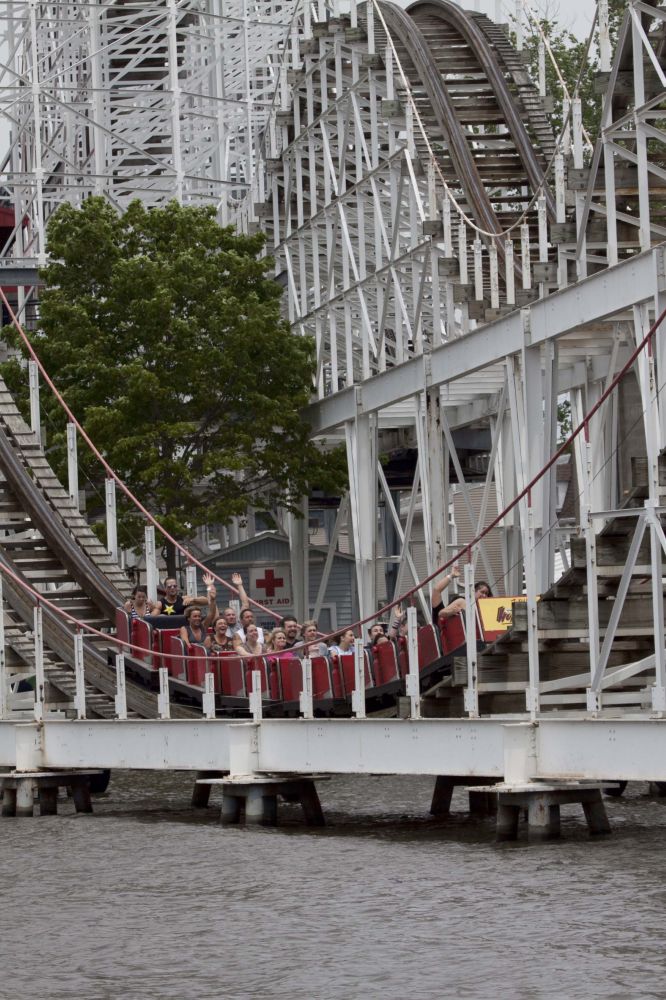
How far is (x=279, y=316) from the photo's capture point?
146 feet

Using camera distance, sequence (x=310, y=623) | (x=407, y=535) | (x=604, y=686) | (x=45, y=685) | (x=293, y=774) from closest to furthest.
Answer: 1. (x=604, y=686)
2. (x=293, y=774)
3. (x=310, y=623)
4. (x=45, y=685)
5. (x=407, y=535)

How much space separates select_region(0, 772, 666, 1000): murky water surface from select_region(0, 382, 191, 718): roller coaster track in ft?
14.9

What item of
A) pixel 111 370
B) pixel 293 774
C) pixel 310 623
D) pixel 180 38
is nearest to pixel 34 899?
pixel 293 774

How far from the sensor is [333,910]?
56.0ft

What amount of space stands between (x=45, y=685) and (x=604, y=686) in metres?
10.7

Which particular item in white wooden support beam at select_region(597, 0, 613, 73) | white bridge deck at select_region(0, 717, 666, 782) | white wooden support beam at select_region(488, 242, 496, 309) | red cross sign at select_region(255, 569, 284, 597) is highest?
white wooden support beam at select_region(597, 0, 613, 73)

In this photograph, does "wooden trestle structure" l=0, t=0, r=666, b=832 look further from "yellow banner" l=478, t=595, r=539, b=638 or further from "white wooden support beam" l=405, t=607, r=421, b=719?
"yellow banner" l=478, t=595, r=539, b=638

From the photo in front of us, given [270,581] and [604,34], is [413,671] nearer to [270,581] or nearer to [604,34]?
[604,34]

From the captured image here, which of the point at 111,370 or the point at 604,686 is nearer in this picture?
the point at 604,686

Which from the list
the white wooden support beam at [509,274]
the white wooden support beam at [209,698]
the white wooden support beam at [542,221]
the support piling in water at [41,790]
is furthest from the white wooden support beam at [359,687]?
the white wooden support beam at [509,274]

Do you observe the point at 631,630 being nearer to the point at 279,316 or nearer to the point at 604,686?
the point at 604,686

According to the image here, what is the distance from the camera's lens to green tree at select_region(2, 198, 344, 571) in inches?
1665

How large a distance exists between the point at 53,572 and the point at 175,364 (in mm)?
12229

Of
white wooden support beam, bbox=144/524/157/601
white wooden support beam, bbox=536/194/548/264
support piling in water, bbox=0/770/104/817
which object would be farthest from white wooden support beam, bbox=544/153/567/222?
support piling in water, bbox=0/770/104/817
